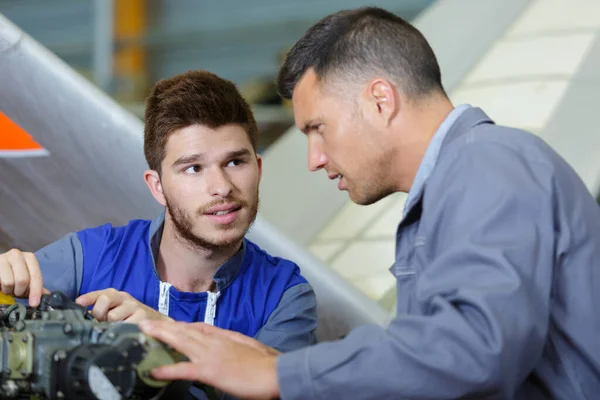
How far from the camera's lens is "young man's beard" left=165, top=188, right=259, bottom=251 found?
1.83 m

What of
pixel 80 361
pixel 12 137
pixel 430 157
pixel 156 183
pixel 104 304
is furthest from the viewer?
pixel 12 137

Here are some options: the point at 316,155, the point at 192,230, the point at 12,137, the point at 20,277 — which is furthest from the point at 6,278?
the point at 12,137

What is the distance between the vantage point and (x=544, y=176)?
1.18 m

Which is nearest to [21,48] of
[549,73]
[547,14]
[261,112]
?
[549,73]

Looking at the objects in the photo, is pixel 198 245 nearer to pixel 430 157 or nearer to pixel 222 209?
pixel 222 209

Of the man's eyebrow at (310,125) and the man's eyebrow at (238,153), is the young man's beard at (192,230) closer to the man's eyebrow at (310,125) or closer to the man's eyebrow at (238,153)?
the man's eyebrow at (238,153)

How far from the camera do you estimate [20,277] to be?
64.4 inches

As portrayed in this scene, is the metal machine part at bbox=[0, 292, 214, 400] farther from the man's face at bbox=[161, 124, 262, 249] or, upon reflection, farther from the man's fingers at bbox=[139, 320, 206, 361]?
the man's face at bbox=[161, 124, 262, 249]

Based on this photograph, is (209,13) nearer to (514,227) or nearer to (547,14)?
(547,14)

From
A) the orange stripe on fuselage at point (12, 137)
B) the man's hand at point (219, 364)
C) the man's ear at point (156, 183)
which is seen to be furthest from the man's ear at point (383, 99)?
the orange stripe on fuselage at point (12, 137)

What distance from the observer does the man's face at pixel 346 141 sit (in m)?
1.41

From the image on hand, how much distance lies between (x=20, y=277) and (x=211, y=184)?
0.44 metres

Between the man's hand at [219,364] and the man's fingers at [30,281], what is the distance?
0.47m

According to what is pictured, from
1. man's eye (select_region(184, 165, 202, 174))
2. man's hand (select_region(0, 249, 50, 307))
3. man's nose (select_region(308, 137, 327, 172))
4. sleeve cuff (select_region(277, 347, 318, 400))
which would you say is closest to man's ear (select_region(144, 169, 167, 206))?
man's eye (select_region(184, 165, 202, 174))
